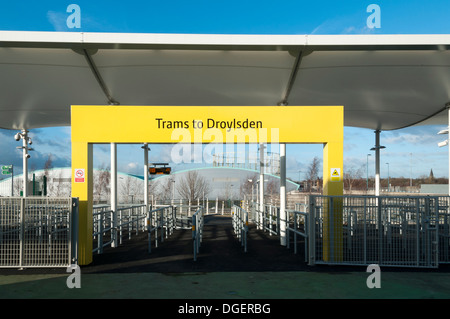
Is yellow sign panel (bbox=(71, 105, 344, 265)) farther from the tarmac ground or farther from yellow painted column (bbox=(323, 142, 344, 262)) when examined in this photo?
the tarmac ground

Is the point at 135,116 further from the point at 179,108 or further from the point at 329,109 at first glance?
the point at 329,109

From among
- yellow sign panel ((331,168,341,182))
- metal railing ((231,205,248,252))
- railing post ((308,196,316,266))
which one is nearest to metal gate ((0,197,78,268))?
metal railing ((231,205,248,252))

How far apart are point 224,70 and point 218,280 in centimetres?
496

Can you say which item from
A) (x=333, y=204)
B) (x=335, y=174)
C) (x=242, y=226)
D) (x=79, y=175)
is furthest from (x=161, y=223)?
(x=335, y=174)

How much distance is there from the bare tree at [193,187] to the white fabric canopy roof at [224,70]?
26.5 meters

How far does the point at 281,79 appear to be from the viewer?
9422 mm

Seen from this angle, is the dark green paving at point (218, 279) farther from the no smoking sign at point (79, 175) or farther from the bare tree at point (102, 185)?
the bare tree at point (102, 185)

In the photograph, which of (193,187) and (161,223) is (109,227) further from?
(193,187)

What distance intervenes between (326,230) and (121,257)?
4.80m

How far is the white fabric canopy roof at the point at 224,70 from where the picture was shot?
287 inches

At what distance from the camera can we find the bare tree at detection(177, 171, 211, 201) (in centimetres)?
3864

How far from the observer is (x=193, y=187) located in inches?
1495
